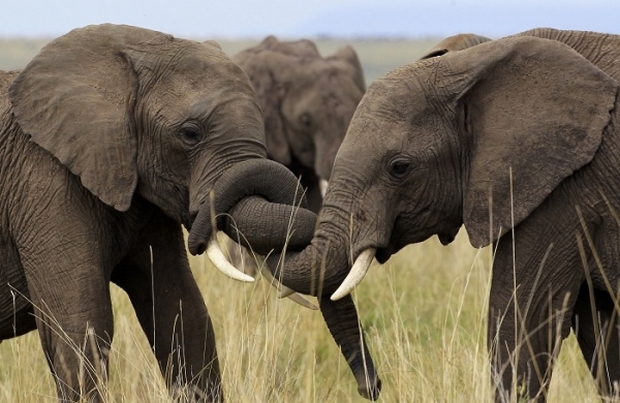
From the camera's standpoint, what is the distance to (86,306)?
22.6 ft

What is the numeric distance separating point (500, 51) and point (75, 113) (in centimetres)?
200

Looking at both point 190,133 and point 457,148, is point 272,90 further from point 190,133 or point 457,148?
point 457,148

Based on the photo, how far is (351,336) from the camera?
279 inches

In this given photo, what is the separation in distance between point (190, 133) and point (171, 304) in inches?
37.1

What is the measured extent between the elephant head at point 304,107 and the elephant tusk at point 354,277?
22.5 ft

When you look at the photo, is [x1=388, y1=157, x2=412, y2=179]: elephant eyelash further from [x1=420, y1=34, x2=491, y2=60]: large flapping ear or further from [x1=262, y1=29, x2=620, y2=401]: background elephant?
[x1=420, y1=34, x2=491, y2=60]: large flapping ear

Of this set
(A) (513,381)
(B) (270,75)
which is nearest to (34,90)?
(A) (513,381)

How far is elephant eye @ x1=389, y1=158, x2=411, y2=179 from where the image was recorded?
6660 mm

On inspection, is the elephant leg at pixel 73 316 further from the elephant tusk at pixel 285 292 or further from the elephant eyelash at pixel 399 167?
the elephant eyelash at pixel 399 167

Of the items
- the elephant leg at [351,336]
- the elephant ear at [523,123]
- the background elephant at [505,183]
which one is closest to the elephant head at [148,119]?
the background elephant at [505,183]

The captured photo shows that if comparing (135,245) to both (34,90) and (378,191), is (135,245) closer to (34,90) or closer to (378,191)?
(34,90)

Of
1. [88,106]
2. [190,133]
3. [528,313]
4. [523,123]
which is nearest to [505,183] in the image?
[523,123]

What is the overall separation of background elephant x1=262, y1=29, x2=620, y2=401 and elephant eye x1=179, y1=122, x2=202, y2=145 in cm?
71

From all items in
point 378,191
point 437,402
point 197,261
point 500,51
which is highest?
point 500,51
